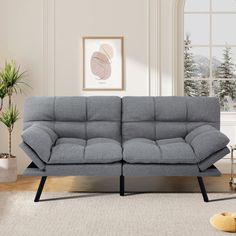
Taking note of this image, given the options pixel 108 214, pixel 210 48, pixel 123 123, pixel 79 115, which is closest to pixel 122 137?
pixel 123 123

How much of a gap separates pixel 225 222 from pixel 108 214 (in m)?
0.89

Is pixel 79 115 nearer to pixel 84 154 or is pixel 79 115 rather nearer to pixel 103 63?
pixel 84 154

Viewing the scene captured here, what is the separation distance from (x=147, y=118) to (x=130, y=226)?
1574 millimetres

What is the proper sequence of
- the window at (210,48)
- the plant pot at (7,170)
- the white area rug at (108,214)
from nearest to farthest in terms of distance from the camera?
the white area rug at (108,214) < the plant pot at (7,170) < the window at (210,48)

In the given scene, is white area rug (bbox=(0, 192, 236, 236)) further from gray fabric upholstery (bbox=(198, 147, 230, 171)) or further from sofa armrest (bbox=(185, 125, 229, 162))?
sofa armrest (bbox=(185, 125, 229, 162))

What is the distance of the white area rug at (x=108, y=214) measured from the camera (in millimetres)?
3016

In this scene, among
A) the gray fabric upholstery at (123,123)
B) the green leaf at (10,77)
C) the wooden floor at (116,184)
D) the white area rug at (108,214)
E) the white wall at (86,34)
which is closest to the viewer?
the white area rug at (108,214)

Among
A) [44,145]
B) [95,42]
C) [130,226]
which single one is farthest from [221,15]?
[130,226]

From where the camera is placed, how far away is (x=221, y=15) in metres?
5.38

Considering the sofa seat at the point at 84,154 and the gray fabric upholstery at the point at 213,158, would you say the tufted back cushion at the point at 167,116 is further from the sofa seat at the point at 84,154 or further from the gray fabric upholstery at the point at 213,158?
the gray fabric upholstery at the point at 213,158

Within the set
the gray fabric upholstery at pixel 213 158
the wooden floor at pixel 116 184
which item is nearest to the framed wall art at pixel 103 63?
the wooden floor at pixel 116 184

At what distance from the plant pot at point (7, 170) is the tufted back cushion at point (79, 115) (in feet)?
1.96

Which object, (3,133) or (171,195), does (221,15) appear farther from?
(3,133)

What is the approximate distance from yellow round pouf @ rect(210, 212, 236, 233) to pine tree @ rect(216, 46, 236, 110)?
2.68 meters
